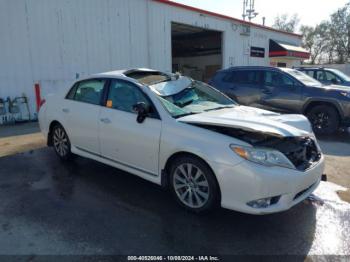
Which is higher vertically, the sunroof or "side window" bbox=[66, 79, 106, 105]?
the sunroof

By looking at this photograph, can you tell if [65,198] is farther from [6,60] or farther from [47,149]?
[6,60]

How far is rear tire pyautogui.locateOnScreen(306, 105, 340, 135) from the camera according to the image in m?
7.55

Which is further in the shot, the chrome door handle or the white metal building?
the white metal building

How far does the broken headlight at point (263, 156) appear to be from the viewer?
306 centimetres

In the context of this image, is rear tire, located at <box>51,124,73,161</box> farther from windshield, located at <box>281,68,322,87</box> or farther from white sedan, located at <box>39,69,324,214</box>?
windshield, located at <box>281,68,322,87</box>

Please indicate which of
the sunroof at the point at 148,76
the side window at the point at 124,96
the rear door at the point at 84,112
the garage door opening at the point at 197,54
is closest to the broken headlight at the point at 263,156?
the side window at the point at 124,96

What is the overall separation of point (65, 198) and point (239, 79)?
626 cm

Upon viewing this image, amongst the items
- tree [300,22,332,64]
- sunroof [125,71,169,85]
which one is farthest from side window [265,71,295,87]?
tree [300,22,332,64]

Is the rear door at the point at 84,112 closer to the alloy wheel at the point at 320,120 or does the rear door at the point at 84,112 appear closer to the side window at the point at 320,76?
the alloy wheel at the point at 320,120

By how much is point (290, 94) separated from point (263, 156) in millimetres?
5491

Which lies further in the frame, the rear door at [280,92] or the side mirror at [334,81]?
the side mirror at [334,81]

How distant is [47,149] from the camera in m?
6.40

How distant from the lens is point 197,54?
24.8 metres

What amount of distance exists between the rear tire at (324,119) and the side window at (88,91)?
559 cm
